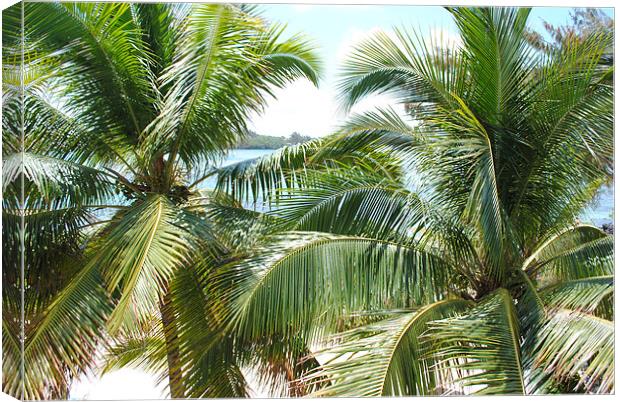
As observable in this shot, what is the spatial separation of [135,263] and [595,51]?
3.33 meters

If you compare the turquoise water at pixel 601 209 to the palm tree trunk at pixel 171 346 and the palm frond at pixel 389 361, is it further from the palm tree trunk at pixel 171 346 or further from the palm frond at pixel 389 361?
the palm tree trunk at pixel 171 346

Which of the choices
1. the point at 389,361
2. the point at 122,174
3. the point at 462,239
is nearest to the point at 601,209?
the point at 462,239

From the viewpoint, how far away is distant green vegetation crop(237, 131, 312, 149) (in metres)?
6.04

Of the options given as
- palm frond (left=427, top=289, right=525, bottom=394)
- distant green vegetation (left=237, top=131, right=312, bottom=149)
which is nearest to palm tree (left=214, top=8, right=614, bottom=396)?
palm frond (left=427, top=289, right=525, bottom=394)

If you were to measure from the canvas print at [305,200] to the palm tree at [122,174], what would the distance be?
0.02 meters

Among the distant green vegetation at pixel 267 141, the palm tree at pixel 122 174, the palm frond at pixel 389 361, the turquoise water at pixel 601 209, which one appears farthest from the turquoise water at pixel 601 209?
the palm tree at pixel 122 174

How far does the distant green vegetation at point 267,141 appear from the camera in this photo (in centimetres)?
604

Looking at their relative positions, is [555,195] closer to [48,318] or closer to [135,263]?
[135,263]

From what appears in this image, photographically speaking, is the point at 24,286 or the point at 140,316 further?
the point at 24,286

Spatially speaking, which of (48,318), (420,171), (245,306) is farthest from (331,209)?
(48,318)

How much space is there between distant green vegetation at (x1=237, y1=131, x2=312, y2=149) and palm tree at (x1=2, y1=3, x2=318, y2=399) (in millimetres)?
172

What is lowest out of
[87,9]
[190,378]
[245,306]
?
[190,378]

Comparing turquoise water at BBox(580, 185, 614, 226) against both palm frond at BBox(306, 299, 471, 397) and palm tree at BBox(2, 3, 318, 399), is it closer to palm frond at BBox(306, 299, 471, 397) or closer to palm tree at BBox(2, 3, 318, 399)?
palm frond at BBox(306, 299, 471, 397)

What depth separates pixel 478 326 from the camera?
14.8 feet
